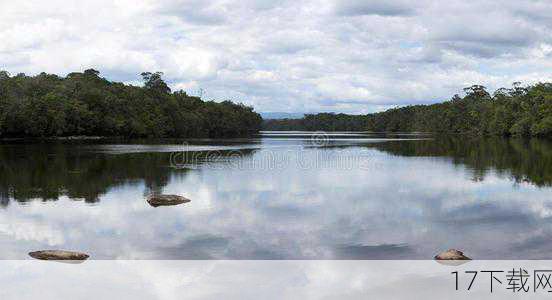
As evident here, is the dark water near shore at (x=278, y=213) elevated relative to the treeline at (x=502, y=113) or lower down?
lower down

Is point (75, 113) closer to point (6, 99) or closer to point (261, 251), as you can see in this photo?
point (6, 99)

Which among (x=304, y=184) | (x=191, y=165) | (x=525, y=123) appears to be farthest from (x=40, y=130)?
(x=525, y=123)

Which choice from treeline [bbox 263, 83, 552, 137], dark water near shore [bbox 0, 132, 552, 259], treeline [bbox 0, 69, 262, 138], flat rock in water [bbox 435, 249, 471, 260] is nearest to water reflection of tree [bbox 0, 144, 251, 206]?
dark water near shore [bbox 0, 132, 552, 259]

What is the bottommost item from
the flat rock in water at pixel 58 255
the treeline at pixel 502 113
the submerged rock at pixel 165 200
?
the flat rock in water at pixel 58 255

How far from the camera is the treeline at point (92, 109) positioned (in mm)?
81875

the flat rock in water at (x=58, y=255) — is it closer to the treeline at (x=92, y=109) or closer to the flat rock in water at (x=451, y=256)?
the flat rock in water at (x=451, y=256)

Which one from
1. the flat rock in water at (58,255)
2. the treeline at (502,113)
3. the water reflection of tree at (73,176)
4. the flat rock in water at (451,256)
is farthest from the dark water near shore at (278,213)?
the treeline at (502,113)

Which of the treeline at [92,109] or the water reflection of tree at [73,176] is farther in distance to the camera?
the treeline at [92,109]

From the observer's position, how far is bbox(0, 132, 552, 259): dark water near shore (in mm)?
17094

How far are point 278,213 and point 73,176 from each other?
1778 cm

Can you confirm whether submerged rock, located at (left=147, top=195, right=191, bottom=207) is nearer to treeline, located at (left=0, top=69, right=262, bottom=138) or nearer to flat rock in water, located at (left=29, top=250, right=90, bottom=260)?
flat rock in water, located at (left=29, top=250, right=90, bottom=260)

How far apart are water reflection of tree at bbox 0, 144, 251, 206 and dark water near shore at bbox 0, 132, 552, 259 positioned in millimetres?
110

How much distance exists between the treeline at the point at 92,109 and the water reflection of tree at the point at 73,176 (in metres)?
33.8

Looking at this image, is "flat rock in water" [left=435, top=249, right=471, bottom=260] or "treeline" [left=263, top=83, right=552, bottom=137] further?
"treeline" [left=263, top=83, right=552, bottom=137]
